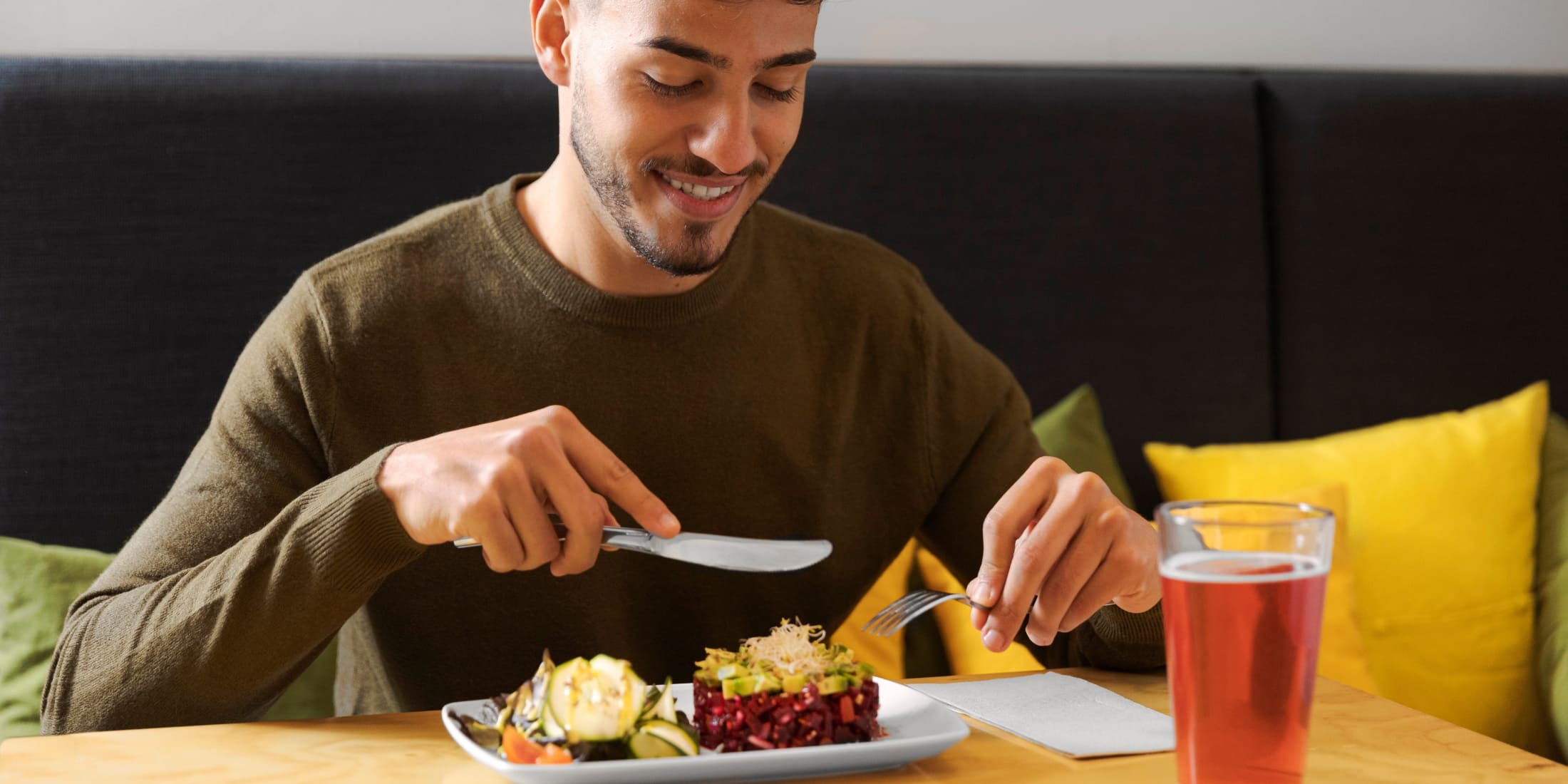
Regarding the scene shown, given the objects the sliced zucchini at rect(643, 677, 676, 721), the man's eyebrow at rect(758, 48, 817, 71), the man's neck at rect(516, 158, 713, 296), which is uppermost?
the man's eyebrow at rect(758, 48, 817, 71)

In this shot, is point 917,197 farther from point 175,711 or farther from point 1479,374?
point 175,711

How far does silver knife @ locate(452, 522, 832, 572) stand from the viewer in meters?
0.87

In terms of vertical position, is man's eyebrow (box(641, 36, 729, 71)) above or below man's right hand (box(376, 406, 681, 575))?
above

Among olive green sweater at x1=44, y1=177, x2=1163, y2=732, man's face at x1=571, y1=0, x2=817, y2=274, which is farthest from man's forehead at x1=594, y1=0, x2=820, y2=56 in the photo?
olive green sweater at x1=44, y1=177, x2=1163, y2=732

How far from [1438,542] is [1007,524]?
3.63 ft

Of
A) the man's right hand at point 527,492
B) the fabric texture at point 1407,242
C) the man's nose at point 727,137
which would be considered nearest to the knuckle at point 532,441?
the man's right hand at point 527,492

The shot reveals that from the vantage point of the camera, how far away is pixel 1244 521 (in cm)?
63

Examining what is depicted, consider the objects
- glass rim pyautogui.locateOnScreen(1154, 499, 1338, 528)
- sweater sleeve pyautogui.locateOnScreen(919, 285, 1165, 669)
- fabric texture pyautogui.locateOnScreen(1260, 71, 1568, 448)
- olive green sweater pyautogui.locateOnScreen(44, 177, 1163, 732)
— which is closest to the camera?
glass rim pyautogui.locateOnScreen(1154, 499, 1338, 528)

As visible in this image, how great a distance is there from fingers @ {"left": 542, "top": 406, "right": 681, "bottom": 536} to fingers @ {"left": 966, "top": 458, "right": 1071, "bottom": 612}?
0.67 feet

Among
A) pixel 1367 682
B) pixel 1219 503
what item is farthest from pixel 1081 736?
pixel 1367 682

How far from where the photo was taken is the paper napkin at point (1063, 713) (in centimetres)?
81

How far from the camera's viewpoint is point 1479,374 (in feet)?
6.68

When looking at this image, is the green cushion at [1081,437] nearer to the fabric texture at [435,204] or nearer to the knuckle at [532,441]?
the fabric texture at [435,204]

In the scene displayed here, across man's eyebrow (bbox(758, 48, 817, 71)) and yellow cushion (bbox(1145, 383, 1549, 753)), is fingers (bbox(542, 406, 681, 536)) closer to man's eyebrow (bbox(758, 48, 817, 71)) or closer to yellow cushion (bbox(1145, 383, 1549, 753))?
man's eyebrow (bbox(758, 48, 817, 71))
